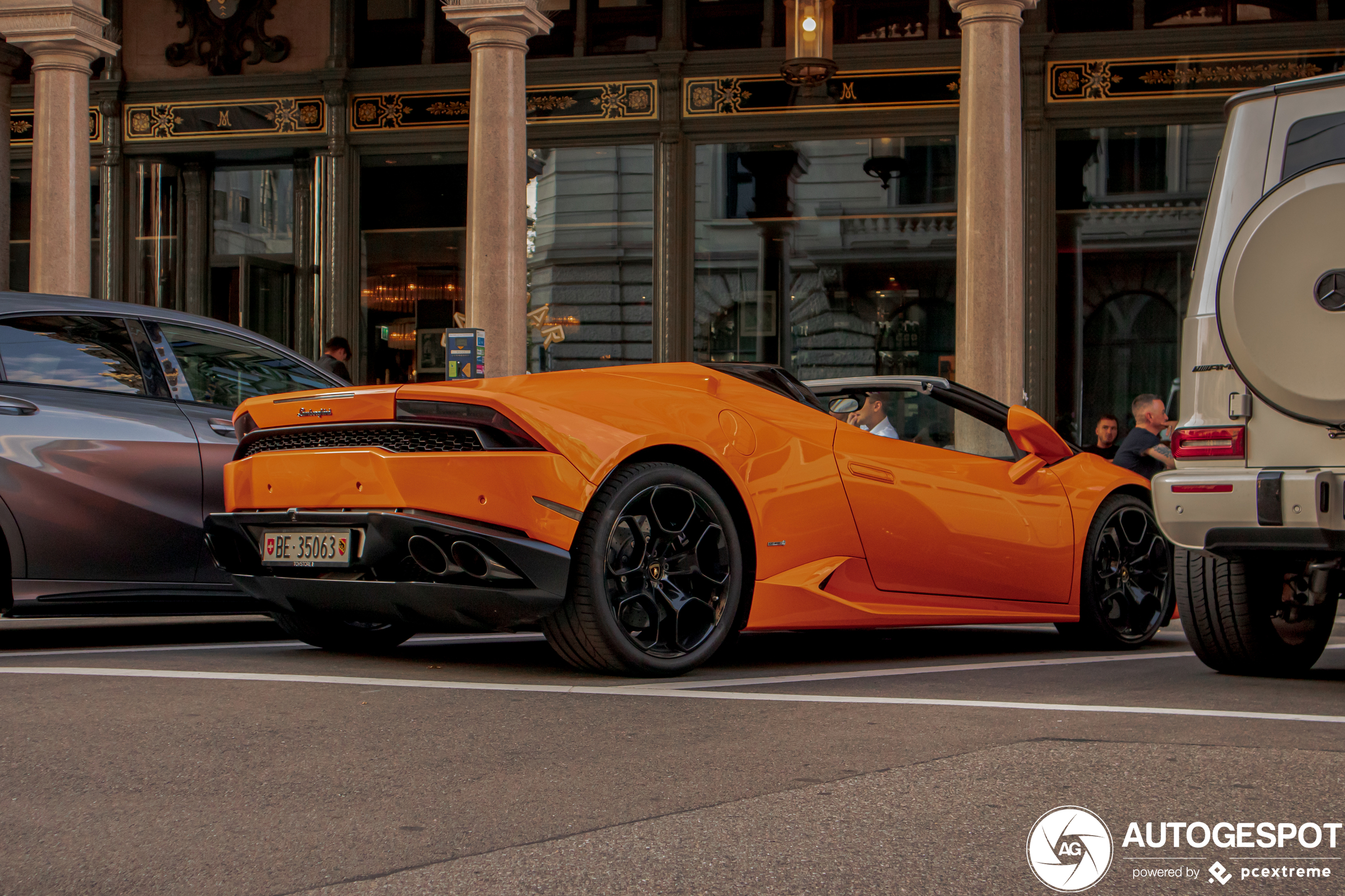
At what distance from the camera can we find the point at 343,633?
6.03 m

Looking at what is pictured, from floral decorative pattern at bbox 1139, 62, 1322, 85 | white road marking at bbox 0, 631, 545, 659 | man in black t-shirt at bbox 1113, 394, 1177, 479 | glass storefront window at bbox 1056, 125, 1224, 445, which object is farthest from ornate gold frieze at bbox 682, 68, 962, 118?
white road marking at bbox 0, 631, 545, 659

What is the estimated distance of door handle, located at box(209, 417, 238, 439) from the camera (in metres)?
6.12

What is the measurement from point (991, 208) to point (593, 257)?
193 inches

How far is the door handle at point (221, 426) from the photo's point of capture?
612 cm

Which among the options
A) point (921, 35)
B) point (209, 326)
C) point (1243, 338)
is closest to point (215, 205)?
point (921, 35)

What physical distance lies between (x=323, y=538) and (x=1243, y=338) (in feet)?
10.3

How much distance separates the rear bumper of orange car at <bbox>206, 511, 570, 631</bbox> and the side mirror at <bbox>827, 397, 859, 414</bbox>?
2.25m

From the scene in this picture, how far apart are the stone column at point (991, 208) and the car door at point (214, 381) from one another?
683 cm

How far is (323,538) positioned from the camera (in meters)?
5.02

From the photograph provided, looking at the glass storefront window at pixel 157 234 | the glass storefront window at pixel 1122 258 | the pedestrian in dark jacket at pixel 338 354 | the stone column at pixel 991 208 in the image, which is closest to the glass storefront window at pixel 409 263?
the glass storefront window at pixel 157 234

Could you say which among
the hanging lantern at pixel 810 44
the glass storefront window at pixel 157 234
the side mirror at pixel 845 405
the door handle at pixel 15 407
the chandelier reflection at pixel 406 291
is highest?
the hanging lantern at pixel 810 44

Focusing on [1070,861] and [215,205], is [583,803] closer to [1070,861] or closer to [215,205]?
[1070,861]

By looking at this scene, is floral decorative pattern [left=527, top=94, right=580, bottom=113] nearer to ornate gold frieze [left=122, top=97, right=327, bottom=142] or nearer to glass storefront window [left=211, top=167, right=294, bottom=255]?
ornate gold frieze [left=122, top=97, right=327, bottom=142]

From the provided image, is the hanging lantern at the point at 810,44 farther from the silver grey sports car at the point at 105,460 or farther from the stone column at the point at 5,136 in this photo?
the stone column at the point at 5,136
